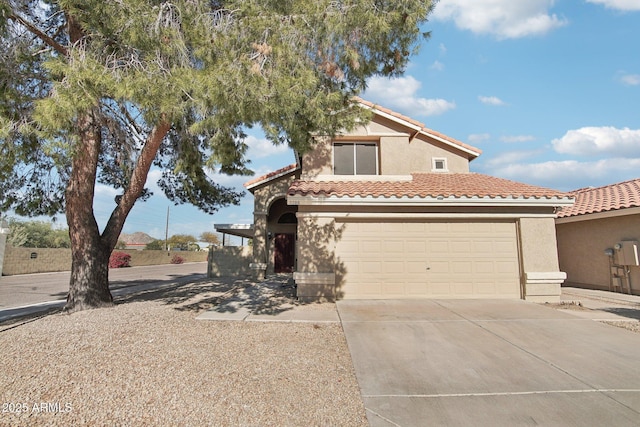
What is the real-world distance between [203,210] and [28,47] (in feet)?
22.9

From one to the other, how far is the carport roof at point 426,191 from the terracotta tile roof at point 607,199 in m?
2.66

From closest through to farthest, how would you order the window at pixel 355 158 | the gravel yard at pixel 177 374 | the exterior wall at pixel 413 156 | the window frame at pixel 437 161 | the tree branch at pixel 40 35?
1. the gravel yard at pixel 177 374
2. the tree branch at pixel 40 35
3. the exterior wall at pixel 413 156
4. the window at pixel 355 158
5. the window frame at pixel 437 161

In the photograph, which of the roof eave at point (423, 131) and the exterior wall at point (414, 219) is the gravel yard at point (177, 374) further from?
the roof eave at point (423, 131)

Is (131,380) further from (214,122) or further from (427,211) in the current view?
(427,211)

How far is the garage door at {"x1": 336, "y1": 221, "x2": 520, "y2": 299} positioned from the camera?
9695mm

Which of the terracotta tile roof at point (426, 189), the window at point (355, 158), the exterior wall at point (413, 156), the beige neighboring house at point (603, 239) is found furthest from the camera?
the window at point (355, 158)

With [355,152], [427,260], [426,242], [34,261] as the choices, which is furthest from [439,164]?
[34,261]

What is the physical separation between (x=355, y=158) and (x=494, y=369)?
900cm

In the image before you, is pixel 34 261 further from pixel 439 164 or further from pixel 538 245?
pixel 538 245

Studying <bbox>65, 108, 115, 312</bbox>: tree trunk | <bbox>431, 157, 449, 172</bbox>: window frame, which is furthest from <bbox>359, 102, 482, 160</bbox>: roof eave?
<bbox>65, 108, 115, 312</bbox>: tree trunk

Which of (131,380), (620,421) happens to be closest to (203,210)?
(131,380)

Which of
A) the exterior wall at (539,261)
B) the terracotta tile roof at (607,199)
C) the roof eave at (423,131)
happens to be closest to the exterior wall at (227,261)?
the roof eave at (423,131)

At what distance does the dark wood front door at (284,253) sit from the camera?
758 inches

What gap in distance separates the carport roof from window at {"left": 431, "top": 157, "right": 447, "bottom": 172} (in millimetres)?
2741
